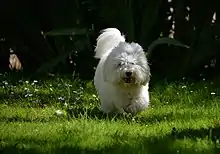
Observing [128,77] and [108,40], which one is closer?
[128,77]

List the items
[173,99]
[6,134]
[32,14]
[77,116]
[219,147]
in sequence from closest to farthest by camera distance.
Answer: [219,147], [6,134], [77,116], [173,99], [32,14]

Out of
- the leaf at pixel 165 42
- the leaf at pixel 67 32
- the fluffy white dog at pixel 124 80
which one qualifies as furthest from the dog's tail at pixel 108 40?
the leaf at pixel 67 32

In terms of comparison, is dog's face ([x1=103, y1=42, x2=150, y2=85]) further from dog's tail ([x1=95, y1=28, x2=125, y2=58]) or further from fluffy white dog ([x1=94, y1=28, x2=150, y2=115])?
dog's tail ([x1=95, y1=28, x2=125, y2=58])

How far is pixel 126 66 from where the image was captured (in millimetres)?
7527

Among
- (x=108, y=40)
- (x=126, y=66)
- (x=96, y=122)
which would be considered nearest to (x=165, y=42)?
(x=108, y=40)

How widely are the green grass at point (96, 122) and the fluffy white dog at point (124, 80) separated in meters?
0.17

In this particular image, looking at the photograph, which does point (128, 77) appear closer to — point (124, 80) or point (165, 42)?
point (124, 80)

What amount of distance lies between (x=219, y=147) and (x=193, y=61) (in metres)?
5.85

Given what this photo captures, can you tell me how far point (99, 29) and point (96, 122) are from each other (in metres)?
5.01

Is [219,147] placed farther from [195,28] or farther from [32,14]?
[32,14]

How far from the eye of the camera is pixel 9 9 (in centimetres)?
1209

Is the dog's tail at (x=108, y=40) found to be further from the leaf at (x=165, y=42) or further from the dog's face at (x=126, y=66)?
the leaf at (x=165, y=42)

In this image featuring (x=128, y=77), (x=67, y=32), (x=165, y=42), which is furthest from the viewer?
(x=67, y=32)

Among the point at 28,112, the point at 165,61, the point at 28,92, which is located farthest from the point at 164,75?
the point at 28,112
